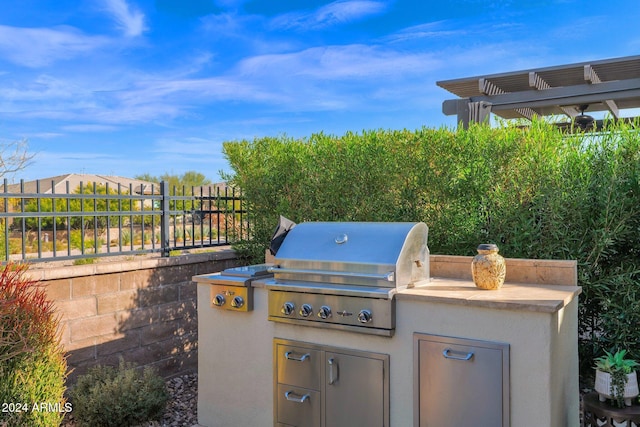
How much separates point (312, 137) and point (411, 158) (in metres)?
1.24

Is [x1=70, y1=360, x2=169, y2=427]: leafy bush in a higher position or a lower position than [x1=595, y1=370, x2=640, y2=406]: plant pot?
lower

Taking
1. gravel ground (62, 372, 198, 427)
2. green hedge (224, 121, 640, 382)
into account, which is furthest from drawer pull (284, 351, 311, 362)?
green hedge (224, 121, 640, 382)

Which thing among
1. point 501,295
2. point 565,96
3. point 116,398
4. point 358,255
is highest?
point 565,96

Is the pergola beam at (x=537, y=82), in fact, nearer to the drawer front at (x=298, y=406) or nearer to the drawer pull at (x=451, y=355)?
the drawer pull at (x=451, y=355)

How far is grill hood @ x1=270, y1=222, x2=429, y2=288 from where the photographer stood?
2.92 meters

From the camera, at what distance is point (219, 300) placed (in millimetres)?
3555

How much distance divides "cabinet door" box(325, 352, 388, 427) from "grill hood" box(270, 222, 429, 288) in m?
0.49

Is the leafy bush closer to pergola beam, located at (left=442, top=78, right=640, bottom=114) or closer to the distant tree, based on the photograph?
pergola beam, located at (left=442, top=78, right=640, bottom=114)

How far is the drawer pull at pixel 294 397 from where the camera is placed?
3.16 m

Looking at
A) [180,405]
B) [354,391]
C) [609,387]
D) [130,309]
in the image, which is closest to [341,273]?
[354,391]

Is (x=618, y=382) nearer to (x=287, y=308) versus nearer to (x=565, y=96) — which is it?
(x=287, y=308)

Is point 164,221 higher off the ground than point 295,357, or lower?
higher

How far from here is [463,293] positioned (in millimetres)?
2838

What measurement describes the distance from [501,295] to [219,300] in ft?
6.29
